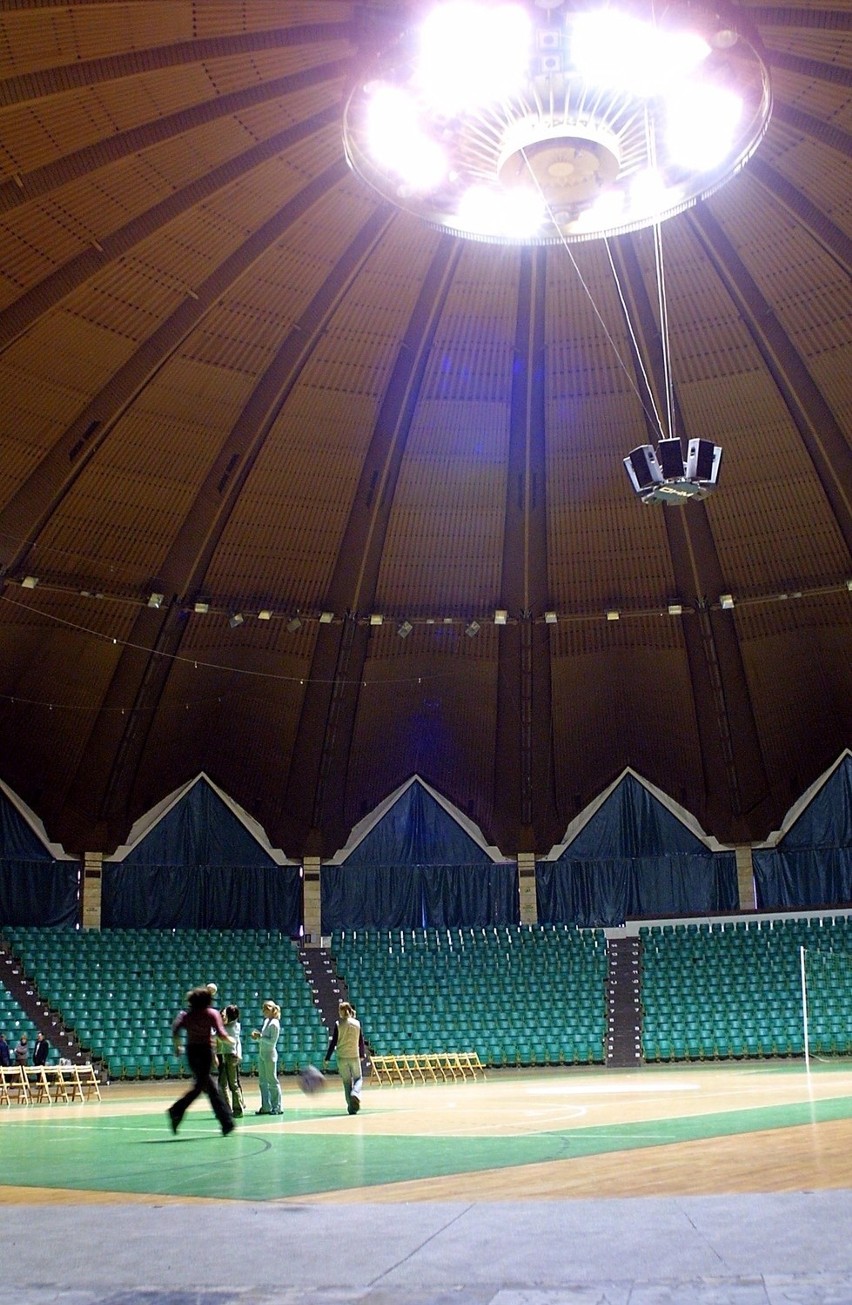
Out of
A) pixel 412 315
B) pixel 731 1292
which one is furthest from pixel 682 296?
pixel 731 1292

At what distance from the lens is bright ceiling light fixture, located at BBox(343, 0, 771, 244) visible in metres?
21.9

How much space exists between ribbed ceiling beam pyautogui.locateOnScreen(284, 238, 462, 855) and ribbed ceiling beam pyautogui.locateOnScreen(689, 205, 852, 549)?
5.60 m

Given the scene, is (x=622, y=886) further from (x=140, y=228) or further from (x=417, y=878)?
(x=140, y=228)

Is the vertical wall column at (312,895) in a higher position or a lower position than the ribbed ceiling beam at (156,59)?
lower

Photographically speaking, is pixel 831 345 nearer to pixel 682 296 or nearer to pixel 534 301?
pixel 682 296

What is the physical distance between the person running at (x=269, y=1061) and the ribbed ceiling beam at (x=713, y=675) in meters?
19.3

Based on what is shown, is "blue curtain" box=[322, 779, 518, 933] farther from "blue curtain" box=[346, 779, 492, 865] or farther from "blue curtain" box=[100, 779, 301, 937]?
"blue curtain" box=[100, 779, 301, 937]

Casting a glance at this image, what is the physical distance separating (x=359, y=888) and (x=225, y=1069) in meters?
24.8

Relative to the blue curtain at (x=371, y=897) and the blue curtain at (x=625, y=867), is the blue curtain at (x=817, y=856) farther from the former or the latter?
the blue curtain at (x=371, y=897)

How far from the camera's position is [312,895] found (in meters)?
40.4

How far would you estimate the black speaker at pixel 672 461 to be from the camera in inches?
819

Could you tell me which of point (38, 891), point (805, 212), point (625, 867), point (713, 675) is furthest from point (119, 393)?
point (625, 867)

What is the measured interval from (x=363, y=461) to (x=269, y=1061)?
1878 cm

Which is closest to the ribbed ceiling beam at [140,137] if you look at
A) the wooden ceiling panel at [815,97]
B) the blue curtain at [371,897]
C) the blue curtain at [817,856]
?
the wooden ceiling panel at [815,97]
